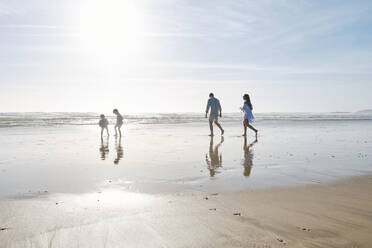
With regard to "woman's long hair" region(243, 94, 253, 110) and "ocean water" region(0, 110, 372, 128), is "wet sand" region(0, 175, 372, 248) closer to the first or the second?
"woman's long hair" region(243, 94, 253, 110)

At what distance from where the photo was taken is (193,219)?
376cm

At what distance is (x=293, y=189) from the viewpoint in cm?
520

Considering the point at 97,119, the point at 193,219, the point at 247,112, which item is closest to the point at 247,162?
the point at 193,219

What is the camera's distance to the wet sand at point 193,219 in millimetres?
3178

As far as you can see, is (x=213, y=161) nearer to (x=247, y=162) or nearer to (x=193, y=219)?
(x=247, y=162)

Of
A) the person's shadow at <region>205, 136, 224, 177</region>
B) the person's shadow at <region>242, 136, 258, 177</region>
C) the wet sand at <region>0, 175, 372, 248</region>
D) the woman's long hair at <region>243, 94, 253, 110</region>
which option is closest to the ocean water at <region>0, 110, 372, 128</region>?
the woman's long hair at <region>243, 94, 253, 110</region>

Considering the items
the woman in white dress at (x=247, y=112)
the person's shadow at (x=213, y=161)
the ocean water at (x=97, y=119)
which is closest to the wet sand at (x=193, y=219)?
the person's shadow at (x=213, y=161)

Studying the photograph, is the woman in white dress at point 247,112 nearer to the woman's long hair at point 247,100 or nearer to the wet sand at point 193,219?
the woman's long hair at point 247,100

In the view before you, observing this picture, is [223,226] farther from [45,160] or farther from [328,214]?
[45,160]

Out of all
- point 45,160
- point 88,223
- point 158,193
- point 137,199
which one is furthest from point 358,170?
point 45,160

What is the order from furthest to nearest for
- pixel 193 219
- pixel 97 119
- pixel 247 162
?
pixel 97 119, pixel 247 162, pixel 193 219

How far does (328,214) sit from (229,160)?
4.58 metres

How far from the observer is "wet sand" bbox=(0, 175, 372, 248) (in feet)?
10.4

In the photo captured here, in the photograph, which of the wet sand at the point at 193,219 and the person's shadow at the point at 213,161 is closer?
the wet sand at the point at 193,219
